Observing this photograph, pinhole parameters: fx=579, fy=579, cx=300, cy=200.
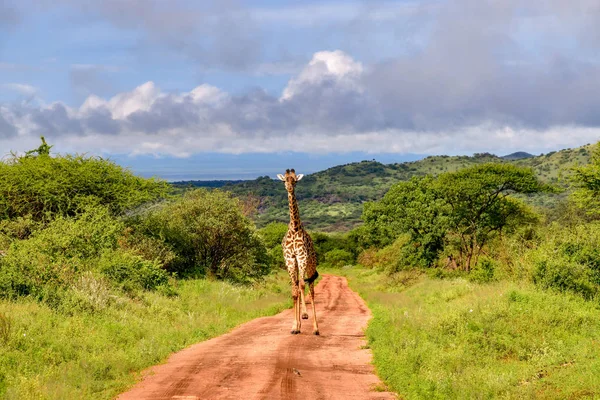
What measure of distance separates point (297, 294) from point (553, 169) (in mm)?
150629

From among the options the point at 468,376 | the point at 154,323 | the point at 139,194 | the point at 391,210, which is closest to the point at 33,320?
the point at 154,323

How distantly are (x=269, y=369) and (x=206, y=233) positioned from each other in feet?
85.2

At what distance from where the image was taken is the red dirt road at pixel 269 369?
36.7ft

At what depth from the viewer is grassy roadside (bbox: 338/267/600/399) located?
11.4m

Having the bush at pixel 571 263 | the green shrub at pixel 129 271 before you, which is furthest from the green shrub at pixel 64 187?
the bush at pixel 571 263

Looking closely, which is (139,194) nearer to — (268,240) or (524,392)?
(524,392)

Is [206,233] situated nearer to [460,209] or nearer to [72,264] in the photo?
[72,264]

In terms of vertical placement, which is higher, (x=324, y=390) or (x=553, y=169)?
(x=553, y=169)

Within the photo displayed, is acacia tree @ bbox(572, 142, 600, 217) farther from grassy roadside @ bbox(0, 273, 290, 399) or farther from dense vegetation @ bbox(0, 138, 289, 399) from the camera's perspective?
grassy roadside @ bbox(0, 273, 290, 399)

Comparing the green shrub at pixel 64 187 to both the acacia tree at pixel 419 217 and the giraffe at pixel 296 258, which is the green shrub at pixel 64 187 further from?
the acacia tree at pixel 419 217

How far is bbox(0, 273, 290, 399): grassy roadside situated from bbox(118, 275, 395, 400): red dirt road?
68 cm

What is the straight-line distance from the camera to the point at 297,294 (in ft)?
63.1

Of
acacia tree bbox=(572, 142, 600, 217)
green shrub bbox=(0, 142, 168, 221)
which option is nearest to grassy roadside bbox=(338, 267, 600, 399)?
acacia tree bbox=(572, 142, 600, 217)

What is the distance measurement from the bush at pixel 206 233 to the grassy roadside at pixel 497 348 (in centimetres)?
1860
